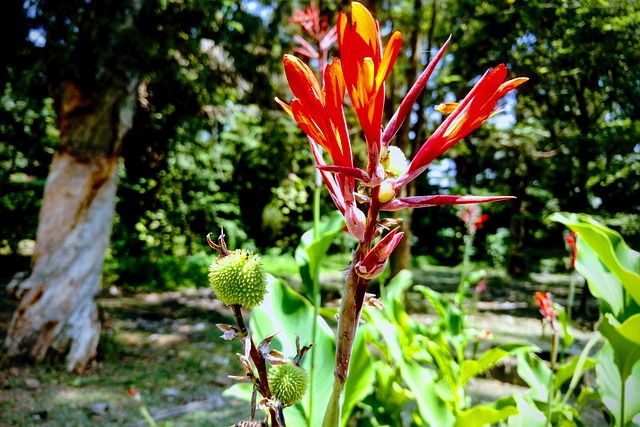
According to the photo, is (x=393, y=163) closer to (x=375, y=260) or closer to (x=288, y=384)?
(x=375, y=260)

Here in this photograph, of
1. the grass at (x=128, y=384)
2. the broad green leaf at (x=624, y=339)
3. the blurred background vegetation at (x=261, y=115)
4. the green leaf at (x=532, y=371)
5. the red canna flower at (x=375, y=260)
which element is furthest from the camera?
the grass at (x=128, y=384)

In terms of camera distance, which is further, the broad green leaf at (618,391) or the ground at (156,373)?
the ground at (156,373)

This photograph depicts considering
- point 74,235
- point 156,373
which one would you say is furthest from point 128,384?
point 74,235

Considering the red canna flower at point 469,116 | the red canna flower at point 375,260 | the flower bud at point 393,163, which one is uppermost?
the red canna flower at point 469,116

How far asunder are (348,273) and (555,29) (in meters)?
1.65

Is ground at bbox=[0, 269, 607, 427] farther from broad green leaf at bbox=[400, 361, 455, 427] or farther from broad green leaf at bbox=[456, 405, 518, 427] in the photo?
broad green leaf at bbox=[456, 405, 518, 427]

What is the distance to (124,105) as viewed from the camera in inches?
115

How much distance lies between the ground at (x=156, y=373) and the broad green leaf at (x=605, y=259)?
1.36 metres

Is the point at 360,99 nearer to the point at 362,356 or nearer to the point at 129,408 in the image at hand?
the point at 362,356

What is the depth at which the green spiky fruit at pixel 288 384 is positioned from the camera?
464 millimetres

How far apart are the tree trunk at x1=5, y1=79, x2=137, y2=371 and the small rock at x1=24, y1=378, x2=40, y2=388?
0.21 metres

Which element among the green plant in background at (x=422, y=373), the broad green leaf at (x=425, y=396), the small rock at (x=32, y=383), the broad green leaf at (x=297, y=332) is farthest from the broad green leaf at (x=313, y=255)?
the small rock at (x=32, y=383)

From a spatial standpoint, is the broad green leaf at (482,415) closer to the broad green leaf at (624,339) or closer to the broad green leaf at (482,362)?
the broad green leaf at (624,339)

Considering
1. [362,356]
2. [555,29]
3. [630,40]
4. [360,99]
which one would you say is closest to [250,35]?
[555,29]
